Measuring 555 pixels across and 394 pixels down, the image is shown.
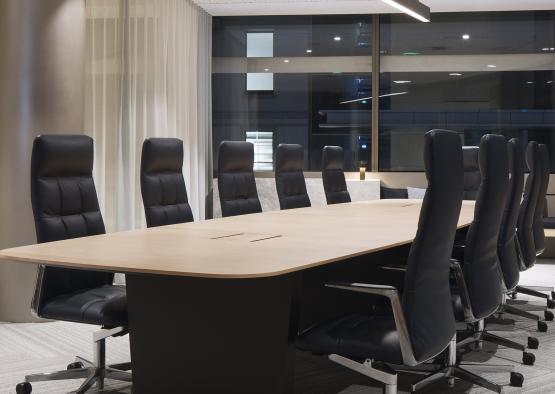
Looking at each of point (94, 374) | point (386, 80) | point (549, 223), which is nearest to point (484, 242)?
point (94, 374)

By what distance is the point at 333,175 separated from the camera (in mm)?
7555

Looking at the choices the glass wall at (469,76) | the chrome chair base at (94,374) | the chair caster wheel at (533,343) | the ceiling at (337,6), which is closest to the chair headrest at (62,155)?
the chrome chair base at (94,374)

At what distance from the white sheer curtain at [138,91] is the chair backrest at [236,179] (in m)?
1.31

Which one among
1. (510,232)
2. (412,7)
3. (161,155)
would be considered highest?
(412,7)

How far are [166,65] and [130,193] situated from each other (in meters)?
1.71

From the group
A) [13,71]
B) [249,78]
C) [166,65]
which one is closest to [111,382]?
[13,71]

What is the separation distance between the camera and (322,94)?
10.1 meters

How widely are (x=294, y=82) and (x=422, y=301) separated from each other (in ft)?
25.2

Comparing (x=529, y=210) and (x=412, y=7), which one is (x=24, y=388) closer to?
(x=529, y=210)

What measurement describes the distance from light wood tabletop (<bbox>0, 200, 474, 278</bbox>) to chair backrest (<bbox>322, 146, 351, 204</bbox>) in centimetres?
261

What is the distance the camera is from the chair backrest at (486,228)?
10.9ft

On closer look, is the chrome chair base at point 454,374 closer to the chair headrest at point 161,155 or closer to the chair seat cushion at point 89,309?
the chair seat cushion at point 89,309

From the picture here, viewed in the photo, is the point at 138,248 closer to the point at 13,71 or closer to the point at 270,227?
the point at 270,227

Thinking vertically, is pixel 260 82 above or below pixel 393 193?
above
